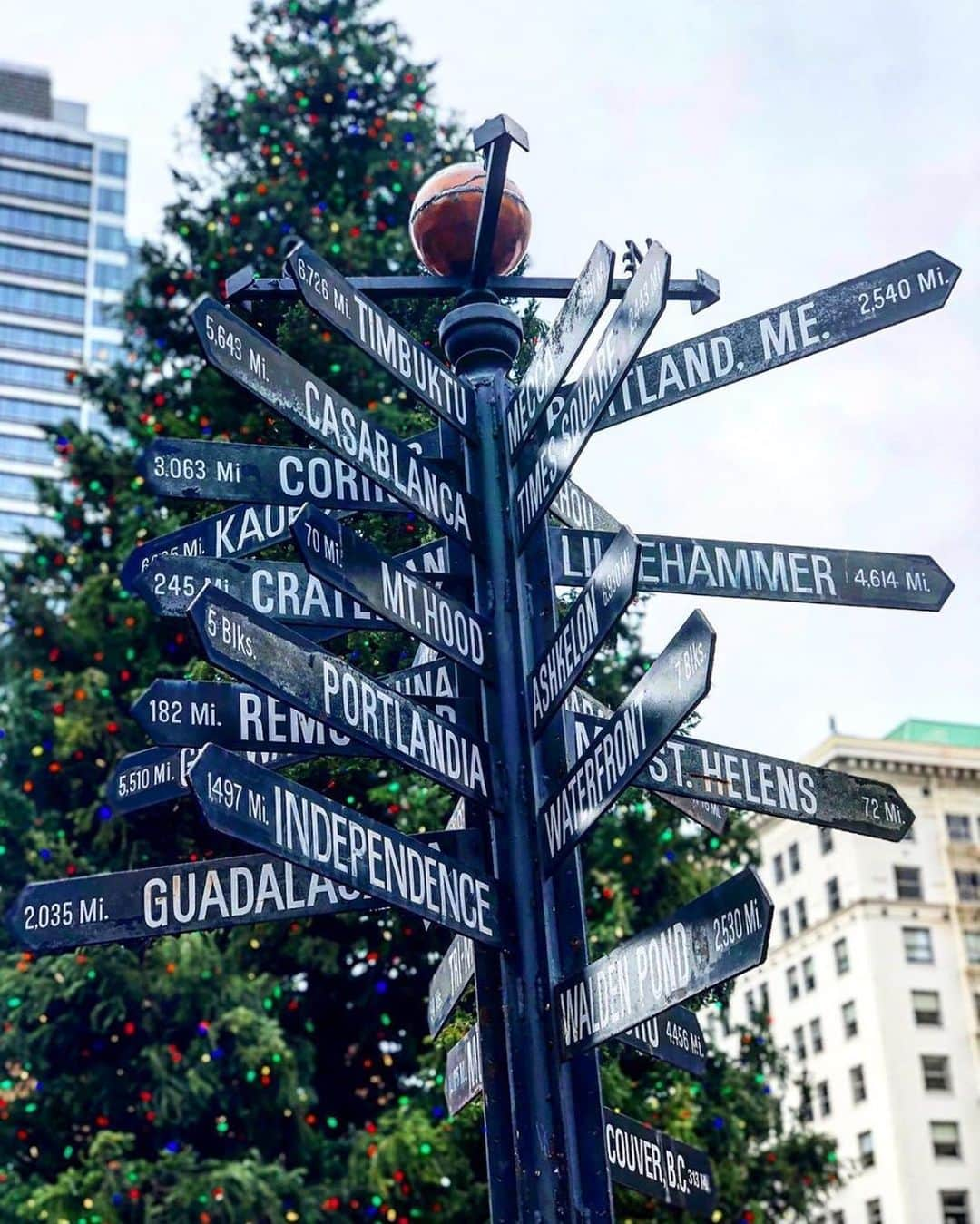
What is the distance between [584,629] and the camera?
3.39 metres

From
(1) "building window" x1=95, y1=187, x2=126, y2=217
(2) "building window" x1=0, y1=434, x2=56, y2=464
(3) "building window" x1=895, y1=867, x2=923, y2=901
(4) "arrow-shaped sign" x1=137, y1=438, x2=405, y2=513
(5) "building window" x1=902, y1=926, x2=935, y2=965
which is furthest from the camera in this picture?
(1) "building window" x1=95, y1=187, x2=126, y2=217

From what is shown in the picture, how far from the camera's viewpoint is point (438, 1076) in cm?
1145

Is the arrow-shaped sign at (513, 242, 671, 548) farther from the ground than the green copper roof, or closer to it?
closer to it

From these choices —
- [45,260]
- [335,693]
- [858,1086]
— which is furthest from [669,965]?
[45,260]

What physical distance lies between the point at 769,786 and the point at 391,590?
957 mm

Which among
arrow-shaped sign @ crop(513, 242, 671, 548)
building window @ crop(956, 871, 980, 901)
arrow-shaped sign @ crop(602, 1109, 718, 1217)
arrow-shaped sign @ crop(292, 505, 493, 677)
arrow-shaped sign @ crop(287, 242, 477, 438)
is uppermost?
building window @ crop(956, 871, 980, 901)

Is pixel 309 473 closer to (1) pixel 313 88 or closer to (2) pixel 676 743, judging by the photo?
(2) pixel 676 743

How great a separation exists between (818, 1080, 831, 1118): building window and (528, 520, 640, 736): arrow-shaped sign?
172ft

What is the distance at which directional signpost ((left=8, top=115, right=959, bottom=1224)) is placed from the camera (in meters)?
3.12

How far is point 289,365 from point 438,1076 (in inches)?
344

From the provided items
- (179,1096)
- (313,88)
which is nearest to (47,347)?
(313,88)

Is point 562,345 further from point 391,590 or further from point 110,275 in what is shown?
point 110,275

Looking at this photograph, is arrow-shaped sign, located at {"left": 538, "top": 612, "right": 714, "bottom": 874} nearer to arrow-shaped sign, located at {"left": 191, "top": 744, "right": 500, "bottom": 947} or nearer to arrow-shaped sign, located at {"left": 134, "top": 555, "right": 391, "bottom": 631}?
arrow-shaped sign, located at {"left": 191, "top": 744, "right": 500, "bottom": 947}

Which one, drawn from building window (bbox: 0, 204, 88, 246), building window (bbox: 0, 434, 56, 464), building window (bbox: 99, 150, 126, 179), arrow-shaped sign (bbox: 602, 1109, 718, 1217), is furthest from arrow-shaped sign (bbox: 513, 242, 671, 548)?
building window (bbox: 99, 150, 126, 179)
